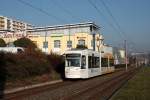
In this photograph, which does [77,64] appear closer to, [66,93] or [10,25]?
[66,93]

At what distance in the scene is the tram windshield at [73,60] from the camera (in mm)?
33922

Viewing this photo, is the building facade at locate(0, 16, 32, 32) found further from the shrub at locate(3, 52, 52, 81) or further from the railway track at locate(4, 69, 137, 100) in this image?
the railway track at locate(4, 69, 137, 100)

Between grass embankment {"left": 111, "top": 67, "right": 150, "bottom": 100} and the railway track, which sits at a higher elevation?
grass embankment {"left": 111, "top": 67, "right": 150, "bottom": 100}

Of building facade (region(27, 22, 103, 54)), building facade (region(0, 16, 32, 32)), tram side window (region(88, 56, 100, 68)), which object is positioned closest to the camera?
tram side window (region(88, 56, 100, 68))

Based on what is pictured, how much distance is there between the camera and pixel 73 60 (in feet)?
112

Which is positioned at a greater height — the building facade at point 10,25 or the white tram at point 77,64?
the building facade at point 10,25

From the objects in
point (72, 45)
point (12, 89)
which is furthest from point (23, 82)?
point (72, 45)

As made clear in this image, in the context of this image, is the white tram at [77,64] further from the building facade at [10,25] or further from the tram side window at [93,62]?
the building facade at [10,25]

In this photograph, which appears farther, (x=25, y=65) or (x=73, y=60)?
(x=73, y=60)

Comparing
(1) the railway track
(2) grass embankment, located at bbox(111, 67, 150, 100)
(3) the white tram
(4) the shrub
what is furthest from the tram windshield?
(2) grass embankment, located at bbox(111, 67, 150, 100)

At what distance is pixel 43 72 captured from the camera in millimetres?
37438

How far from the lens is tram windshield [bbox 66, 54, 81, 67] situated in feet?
111

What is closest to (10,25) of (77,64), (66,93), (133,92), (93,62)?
(93,62)

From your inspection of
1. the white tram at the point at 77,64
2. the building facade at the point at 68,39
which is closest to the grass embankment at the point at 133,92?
the white tram at the point at 77,64
